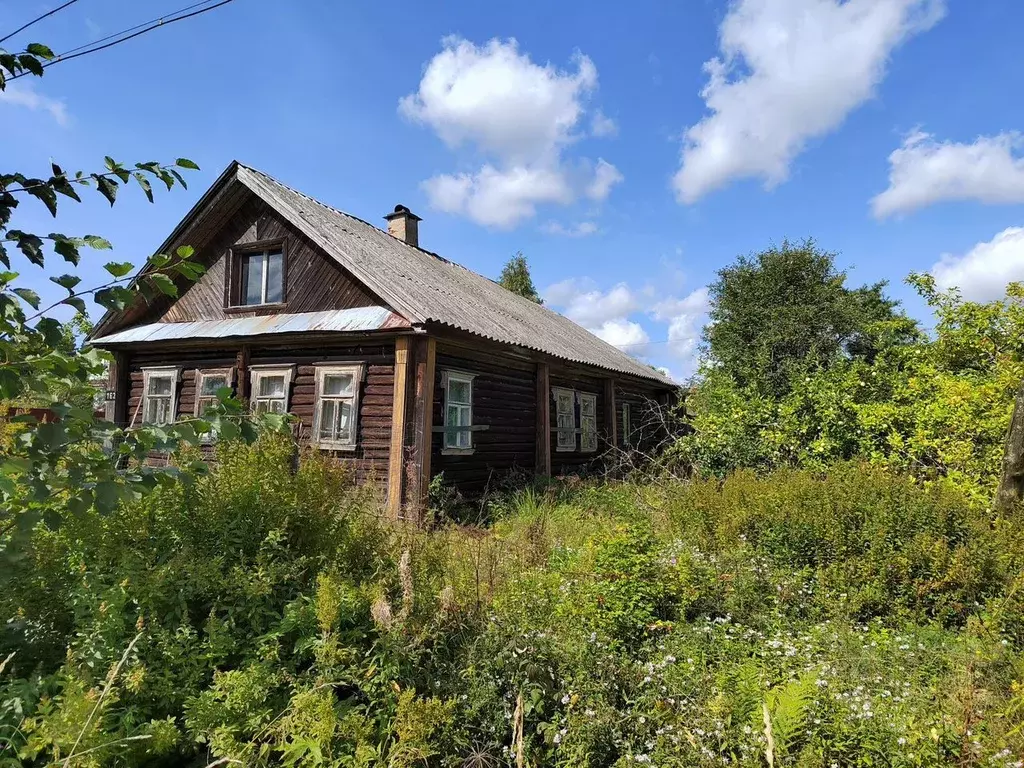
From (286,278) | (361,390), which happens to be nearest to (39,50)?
(361,390)

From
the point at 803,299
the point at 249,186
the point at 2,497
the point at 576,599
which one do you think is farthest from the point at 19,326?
the point at 803,299

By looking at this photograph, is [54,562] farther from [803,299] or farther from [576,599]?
[803,299]

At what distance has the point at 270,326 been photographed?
10336mm

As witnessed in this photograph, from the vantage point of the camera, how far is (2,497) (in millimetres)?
2100

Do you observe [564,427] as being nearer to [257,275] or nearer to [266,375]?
[266,375]

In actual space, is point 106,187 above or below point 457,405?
below

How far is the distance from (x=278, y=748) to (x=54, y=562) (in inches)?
61.0

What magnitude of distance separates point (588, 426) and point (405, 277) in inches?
239

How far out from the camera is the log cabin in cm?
920

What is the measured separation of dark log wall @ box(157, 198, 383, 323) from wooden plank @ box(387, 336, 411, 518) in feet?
4.26

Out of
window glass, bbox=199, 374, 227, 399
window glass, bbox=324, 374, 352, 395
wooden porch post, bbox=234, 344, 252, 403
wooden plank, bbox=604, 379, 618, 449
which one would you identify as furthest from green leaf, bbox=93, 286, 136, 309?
wooden plank, bbox=604, 379, 618, 449

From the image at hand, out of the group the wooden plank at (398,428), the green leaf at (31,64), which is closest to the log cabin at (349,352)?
the wooden plank at (398,428)

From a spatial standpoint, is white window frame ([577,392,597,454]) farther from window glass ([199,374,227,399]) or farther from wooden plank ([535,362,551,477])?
window glass ([199,374,227,399])

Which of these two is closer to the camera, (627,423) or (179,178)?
(179,178)
